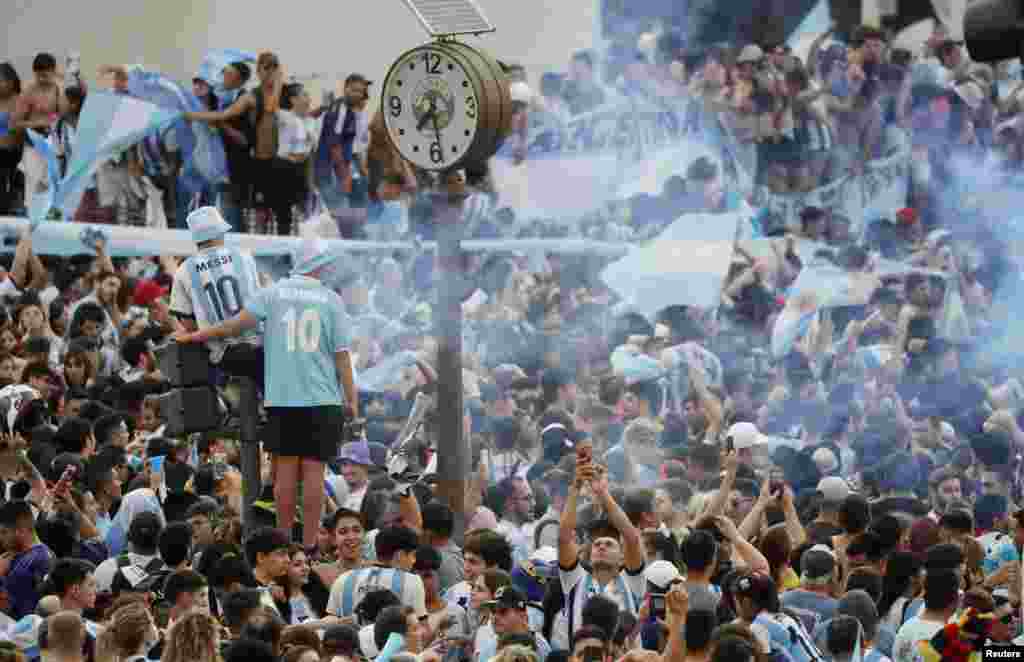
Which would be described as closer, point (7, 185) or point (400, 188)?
point (7, 185)

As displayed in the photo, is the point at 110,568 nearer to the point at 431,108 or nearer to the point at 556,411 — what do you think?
the point at 431,108

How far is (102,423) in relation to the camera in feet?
38.2

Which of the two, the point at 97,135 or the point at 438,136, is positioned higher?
the point at 438,136

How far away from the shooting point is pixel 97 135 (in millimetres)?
15586

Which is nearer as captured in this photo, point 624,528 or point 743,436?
point 624,528

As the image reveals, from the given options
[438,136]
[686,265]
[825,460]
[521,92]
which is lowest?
[825,460]

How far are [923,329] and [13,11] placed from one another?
8821 millimetres

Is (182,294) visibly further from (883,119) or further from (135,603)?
(883,119)

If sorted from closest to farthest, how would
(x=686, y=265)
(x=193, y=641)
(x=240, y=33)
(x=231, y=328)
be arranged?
(x=193, y=641) → (x=231, y=328) → (x=686, y=265) → (x=240, y=33)

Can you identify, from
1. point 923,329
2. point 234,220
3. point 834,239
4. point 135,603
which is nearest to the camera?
point 135,603

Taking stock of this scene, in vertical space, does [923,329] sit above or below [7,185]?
below

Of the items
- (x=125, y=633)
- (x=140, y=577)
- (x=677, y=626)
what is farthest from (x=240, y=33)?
(x=677, y=626)

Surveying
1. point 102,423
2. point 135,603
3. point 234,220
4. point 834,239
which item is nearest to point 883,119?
point 834,239

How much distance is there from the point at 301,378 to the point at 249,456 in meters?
0.52
